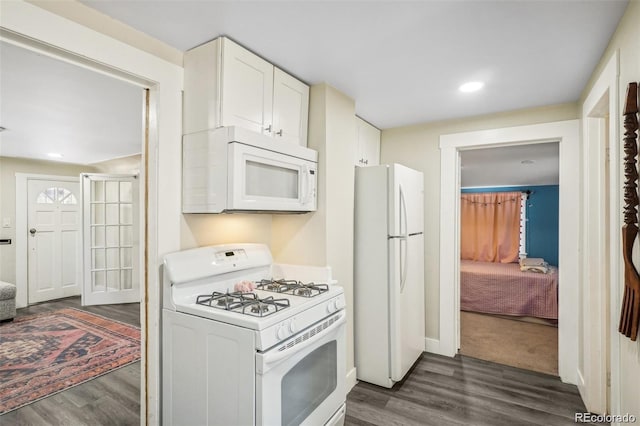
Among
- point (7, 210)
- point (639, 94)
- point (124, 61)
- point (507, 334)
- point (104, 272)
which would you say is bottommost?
point (507, 334)

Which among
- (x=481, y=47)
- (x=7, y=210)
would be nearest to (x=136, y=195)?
(x=7, y=210)

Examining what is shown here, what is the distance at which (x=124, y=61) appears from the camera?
1.63m

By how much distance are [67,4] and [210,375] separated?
1769 mm

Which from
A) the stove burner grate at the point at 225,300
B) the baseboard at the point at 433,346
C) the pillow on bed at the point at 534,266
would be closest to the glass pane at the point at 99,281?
the stove burner grate at the point at 225,300

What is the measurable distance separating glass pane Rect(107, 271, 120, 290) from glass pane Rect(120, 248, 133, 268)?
15 cm

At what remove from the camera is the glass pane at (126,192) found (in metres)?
5.11

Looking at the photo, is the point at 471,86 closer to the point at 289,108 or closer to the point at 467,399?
the point at 289,108

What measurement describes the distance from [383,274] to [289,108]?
4.82 ft

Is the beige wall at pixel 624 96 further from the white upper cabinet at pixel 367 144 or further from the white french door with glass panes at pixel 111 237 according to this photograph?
the white french door with glass panes at pixel 111 237

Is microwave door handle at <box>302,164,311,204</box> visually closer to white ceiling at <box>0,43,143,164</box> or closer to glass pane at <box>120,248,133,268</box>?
white ceiling at <box>0,43,143,164</box>

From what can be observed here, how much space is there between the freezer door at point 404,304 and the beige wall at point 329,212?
0.33 meters

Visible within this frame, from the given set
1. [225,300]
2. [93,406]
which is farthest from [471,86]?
[93,406]

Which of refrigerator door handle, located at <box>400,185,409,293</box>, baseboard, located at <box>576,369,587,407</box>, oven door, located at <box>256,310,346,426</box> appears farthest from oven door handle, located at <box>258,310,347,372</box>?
baseboard, located at <box>576,369,587,407</box>

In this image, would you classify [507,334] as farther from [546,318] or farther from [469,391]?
[469,391]
